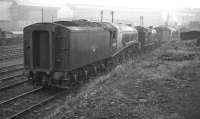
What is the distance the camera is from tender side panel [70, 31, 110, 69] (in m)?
12.0

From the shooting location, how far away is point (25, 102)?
36.0 feet

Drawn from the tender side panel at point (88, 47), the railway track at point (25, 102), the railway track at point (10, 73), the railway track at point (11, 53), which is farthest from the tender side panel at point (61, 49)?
the railway track at point (11, 53)

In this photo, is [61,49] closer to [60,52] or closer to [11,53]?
[60,52]

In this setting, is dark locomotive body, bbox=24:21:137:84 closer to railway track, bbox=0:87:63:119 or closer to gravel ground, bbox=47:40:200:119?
railway track, bbox=0:87:63:119

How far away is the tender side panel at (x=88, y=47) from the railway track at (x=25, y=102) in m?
1.74

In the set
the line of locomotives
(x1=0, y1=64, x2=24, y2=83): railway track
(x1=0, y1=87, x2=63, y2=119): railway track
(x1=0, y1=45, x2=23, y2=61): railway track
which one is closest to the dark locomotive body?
the line of locomotives

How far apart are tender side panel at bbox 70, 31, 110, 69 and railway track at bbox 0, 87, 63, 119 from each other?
1738 millimetres

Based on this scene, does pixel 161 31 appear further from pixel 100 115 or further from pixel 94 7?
pixel 94 7

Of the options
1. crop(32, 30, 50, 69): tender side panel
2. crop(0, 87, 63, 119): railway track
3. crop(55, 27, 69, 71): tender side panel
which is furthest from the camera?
crop(32, 30, 50, 69): tender side panel

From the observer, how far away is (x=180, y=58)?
17.5m

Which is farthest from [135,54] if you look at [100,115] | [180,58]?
[100,115]

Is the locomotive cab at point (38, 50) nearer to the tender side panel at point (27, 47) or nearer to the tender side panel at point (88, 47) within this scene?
the tender side panel at point (27, 47)

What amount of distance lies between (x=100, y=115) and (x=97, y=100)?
5.10 ft

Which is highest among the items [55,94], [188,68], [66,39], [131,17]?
[131,17]
